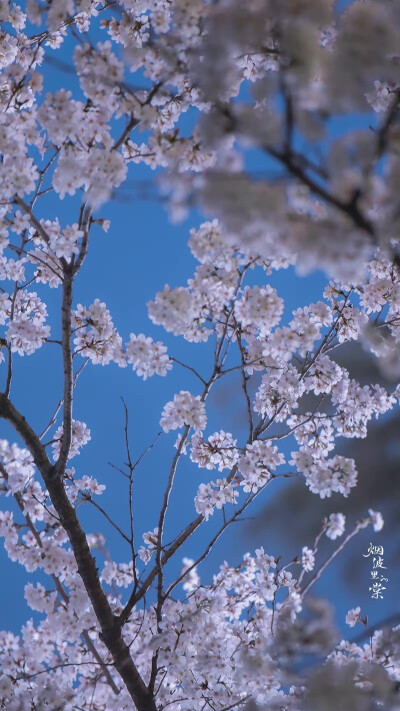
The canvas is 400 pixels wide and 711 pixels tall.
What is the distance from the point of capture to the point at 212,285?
7.51 feet

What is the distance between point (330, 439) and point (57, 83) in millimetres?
5681

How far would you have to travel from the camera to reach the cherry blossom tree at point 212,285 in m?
1.29

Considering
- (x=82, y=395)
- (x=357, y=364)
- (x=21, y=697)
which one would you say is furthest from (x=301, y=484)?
(x=21, y=697)

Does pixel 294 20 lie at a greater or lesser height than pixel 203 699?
greater

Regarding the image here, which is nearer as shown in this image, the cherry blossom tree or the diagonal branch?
the cherry blossom tree

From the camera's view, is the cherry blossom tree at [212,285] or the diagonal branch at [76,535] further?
the diagonal branch at [76,535]

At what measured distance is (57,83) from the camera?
6809 mm

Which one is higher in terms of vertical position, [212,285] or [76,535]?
[212,285]

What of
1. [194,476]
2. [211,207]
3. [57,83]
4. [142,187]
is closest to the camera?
[211,207]

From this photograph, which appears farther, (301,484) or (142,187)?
(301,484)

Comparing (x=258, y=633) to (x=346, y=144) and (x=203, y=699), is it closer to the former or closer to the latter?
(x=203, y=699)

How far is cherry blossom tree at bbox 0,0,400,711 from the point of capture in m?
1.29

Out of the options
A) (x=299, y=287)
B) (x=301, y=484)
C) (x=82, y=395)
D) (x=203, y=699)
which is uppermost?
(x=82, y=395)

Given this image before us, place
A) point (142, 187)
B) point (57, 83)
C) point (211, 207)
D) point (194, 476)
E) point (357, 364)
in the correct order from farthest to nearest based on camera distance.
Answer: point (194, 476) → point (57, 83) → point (357, 364) → point (142, 187) → point (211, 207)
